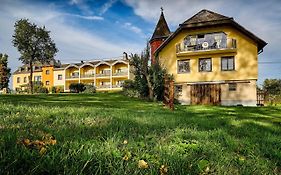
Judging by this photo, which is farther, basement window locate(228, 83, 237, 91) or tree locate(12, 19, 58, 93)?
tree locate(12, 19, 58, 93)

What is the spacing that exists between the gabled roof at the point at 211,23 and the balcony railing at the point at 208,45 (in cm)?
160

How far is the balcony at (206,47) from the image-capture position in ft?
94.4

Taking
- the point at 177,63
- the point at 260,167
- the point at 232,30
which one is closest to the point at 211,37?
the point at 232,30

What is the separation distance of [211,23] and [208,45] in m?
2.40

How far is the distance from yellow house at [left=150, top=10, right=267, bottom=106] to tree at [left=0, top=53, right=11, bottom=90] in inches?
2019

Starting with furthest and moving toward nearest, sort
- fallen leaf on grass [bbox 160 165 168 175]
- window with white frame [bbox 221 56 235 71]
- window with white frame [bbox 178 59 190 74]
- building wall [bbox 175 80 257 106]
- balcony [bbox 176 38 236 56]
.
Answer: window with white frame [bbox 178 59 190 74] → window with white frame [bbox 221 56 235 71] → balcony [bbox 176 38 236 56] → building wall [bbox 175 80 257 106] → fallen leaf on grass [bbox 160 165 168 175]

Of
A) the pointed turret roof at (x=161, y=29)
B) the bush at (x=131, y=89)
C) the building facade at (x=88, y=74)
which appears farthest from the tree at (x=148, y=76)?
the building facade at (x=88, y=74)

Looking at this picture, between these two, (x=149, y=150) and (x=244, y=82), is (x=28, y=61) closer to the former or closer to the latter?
(x=244, y=82)

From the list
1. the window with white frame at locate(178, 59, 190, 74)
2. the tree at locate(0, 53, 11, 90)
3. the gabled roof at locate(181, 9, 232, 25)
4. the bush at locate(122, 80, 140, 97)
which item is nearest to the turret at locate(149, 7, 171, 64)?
the window with white frame at locate(178, 59, 190, 74)

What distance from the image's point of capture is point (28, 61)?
46.5 meters

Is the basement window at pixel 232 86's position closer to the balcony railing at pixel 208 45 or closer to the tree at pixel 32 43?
the balcony railing at pixel 208 45

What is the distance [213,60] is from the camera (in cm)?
2973

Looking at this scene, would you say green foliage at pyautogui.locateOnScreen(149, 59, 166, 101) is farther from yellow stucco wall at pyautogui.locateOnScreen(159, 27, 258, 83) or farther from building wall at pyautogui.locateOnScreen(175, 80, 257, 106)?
building wall at pyautogui.locateOnScreen(175, 80, 257, 106)

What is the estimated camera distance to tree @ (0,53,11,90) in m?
66.5
